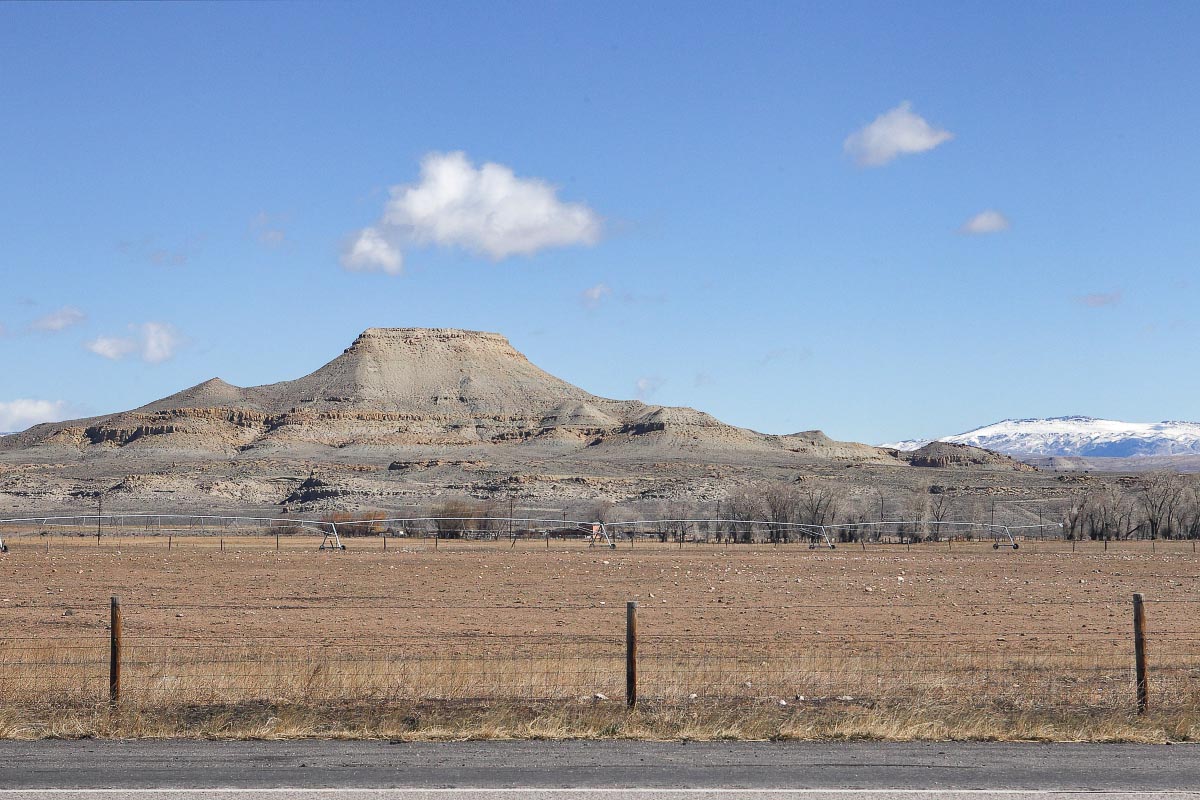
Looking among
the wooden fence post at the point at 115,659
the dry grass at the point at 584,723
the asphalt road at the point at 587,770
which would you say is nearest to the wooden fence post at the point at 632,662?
the dry grass at the point at 584,723

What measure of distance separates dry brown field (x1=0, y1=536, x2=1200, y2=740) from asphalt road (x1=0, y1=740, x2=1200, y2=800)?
537 millimetres

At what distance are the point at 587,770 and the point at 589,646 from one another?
12298mm

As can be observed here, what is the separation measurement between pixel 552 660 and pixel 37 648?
29.7 feet

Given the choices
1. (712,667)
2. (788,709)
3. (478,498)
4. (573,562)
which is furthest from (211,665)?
(478,498)

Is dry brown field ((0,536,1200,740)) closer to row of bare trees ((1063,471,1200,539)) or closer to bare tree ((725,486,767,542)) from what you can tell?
row of bare trees ((1063,471,1200,539))

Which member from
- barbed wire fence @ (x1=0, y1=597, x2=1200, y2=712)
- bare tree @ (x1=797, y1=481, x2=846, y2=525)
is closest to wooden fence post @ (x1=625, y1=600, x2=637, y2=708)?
barbed wire fence @ (x1=0, y1=597, x2=1200, y2=712)

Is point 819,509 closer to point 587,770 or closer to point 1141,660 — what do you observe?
point 1141,660

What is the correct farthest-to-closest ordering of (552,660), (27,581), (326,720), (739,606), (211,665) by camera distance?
(27,581) < (739,606) < (552,660) < (211,665) < (326,720)

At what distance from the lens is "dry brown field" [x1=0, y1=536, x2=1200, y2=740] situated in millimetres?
12328

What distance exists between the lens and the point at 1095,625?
86.7 feet

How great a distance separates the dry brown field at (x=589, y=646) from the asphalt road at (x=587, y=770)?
537mm

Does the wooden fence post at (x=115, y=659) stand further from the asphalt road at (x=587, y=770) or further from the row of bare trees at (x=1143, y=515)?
the row of bare trees at (x=1143, y=515)

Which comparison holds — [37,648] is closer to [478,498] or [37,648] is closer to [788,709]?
A: [788,709]

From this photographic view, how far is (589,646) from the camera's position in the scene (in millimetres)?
22703
